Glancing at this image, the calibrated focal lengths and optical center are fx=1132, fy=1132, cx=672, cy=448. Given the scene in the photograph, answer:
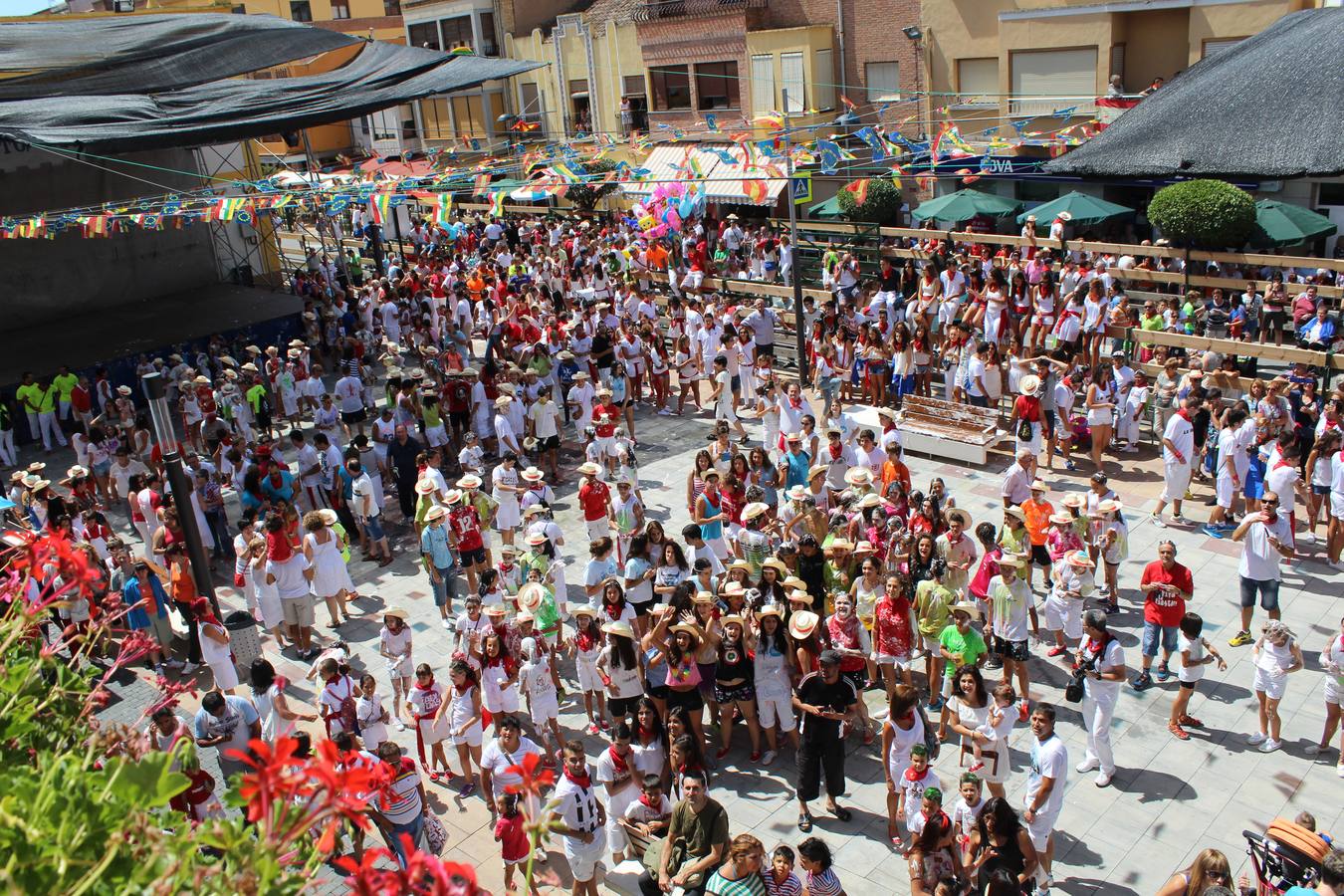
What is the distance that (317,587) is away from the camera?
1188cm

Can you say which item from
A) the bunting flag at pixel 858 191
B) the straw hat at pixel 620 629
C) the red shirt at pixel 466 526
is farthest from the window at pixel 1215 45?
the straw hat at pixel 620 629

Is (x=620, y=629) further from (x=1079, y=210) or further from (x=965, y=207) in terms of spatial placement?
(x=965, y=207)

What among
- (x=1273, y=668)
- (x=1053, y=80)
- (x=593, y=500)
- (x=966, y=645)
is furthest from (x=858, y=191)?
(x=1273, y=668)

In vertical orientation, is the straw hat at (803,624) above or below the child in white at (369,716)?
above

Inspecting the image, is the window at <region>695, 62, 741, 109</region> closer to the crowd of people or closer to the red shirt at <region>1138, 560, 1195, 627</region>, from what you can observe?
the crowd of people

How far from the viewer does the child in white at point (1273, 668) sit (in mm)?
8773

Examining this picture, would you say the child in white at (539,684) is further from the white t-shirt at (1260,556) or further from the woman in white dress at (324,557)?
the white t-shirt at (1260,556)

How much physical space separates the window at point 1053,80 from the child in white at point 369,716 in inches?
891

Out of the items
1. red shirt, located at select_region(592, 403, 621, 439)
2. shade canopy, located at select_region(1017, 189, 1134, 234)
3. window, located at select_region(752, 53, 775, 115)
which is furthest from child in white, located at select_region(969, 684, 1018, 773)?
window, located at select_region(752, 53, 775, 115)

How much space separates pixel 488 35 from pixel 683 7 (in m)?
13.5

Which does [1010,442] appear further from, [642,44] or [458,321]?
[642,44]

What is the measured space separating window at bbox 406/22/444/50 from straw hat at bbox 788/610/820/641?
4377 centimetres

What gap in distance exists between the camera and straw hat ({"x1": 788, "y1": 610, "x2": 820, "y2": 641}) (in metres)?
9.04

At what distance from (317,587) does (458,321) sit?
1172 cm
